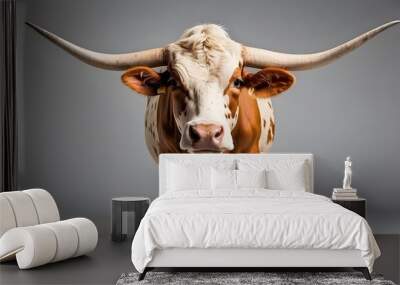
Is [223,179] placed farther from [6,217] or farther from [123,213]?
[6,217]

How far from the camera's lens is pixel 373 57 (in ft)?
20.8

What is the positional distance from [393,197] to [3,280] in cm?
385

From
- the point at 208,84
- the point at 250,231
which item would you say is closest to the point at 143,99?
the point at 208,84

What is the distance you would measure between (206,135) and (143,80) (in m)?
0.84

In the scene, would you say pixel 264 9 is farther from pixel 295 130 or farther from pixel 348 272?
pixel 348 272

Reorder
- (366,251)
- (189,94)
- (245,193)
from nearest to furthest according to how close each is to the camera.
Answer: (366,251), (245,193), (189,94)

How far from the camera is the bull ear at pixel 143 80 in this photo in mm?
5996

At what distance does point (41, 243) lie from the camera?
4582 millimetres

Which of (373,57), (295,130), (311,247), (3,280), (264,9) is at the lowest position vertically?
(3,280)

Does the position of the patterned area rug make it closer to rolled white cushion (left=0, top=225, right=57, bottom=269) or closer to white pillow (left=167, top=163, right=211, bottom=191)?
rolled white cushion (left=0, top=225, right=57, bottom=269)

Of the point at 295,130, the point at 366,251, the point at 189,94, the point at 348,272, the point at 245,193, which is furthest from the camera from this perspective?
the point at 295,130

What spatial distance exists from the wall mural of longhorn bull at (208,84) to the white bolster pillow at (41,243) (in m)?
1.52

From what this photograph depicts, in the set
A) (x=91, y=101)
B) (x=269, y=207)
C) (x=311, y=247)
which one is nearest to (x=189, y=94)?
(x=91, y=101)

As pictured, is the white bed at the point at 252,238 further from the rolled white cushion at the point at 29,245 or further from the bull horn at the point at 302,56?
the bull horn at the point at 302,56
